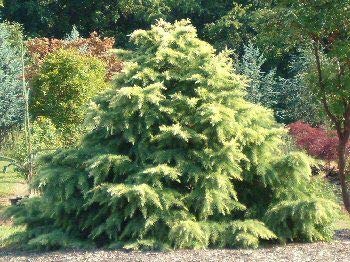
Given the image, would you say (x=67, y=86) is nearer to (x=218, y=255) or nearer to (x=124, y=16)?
(x=218, y=255)

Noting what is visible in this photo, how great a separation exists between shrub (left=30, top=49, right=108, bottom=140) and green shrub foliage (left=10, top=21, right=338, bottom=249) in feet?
30.6

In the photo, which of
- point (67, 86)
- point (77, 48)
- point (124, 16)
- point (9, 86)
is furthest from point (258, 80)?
point (124, 16)

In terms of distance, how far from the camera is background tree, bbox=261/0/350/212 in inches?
351

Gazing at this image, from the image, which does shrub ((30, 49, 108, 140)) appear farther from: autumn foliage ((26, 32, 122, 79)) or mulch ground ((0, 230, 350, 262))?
mulch ground ((0, 230, 350, 262))

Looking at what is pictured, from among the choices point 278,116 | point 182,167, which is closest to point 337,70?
point 182,167

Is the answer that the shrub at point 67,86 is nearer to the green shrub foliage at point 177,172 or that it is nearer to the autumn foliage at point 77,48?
the autumn foliage at point 77,48

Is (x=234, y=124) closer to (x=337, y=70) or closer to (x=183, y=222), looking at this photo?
(x=183, y=222)

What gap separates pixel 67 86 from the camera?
18.6 meters

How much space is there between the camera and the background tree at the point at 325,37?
29.2ft

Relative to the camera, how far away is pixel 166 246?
26.6 ft

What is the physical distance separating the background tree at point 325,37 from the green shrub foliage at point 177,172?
102 centimetres

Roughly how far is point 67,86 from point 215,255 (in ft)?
37.5

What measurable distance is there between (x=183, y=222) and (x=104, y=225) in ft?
2.88

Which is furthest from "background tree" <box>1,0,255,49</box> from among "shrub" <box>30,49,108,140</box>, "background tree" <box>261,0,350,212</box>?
"background tree" <box>261,0,350,212</box>
